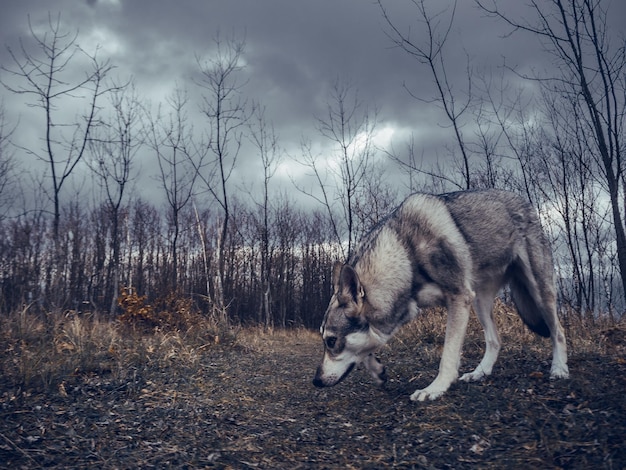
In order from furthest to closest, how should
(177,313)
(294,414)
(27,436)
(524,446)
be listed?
(177,313)
(294,414)
(27,436)
(524,446)

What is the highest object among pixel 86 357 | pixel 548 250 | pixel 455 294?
pixel 548 250

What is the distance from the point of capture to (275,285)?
78.6 ft

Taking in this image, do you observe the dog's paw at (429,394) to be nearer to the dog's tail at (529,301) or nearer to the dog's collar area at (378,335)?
the dog's collar area at (378,335)

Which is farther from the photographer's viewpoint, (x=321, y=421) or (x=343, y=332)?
(x=343, y=332)

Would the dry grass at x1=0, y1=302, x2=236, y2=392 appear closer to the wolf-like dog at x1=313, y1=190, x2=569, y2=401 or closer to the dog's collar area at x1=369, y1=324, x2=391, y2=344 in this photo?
the wolf-like dog at x1=313, y1=190, x2=569, y2=401

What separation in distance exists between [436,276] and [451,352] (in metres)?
0.71

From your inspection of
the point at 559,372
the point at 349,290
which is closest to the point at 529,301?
the point at 559,372

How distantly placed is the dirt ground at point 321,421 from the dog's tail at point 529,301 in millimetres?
451

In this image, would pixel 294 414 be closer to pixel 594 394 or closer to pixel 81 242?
pixel 594 394

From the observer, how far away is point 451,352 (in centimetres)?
399

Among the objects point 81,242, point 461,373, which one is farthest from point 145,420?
point 81,242

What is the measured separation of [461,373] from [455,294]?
1.32 m

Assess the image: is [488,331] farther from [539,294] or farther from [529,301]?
[539,294]

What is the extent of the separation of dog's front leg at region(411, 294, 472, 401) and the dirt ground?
0.39ft
